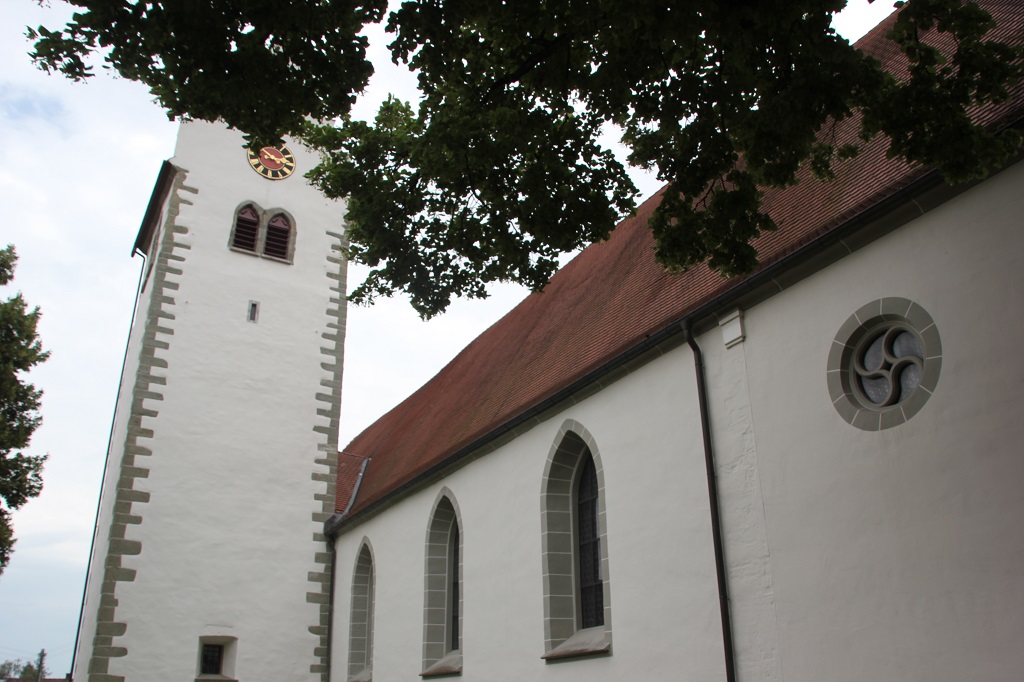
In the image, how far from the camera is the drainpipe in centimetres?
770

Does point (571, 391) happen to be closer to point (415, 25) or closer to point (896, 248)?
point (896, 248)

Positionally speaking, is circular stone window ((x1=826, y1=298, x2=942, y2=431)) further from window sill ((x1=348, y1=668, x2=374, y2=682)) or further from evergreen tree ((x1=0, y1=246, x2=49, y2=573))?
evergreen tree ((x1=0, y1=246, x2=49, y2=573))

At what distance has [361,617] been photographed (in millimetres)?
16281

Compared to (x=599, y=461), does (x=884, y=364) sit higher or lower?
lower

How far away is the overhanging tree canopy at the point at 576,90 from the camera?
5859 millimetres

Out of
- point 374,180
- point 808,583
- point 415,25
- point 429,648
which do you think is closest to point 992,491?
point 808,583

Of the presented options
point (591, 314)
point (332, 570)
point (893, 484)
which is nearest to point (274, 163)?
point (332, 570)

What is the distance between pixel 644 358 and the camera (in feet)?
31.9

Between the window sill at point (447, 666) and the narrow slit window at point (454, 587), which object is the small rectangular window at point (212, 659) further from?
the narrow slit window at point (454, 587)

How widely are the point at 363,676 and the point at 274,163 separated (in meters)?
11.3

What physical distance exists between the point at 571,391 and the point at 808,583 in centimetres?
417

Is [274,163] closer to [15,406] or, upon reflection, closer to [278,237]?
[278,237]

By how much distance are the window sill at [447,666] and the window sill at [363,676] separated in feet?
7.57

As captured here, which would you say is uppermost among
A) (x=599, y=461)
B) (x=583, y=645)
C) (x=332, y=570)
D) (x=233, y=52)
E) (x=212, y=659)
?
(x=233, y=52)
